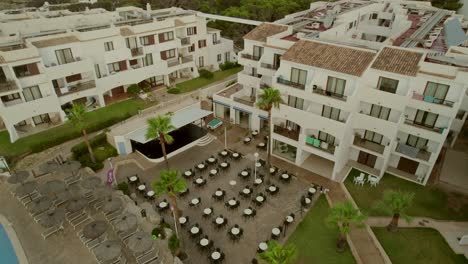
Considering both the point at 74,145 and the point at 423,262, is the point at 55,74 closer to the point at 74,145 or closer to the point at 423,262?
the point at 74,145

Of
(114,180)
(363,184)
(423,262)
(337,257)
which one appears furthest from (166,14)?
(423,262)

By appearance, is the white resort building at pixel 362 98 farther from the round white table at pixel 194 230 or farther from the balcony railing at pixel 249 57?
the round white table at pixel 194 230

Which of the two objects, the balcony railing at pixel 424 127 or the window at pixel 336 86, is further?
the window at pixel 336 86


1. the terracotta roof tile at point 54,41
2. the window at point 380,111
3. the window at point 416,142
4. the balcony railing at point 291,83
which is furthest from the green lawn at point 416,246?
the terracotta roof tile at point 54,41

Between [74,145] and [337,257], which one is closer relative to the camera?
[337,257]

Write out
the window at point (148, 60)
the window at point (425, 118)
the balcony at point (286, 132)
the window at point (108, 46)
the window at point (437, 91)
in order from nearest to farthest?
the window at point (437, 91)
the window at point (425, 118)
the balcony at point (286, 132)
the window at point (108, 46)
the window at point (148, 60)

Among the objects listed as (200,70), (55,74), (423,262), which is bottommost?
(423,262)
